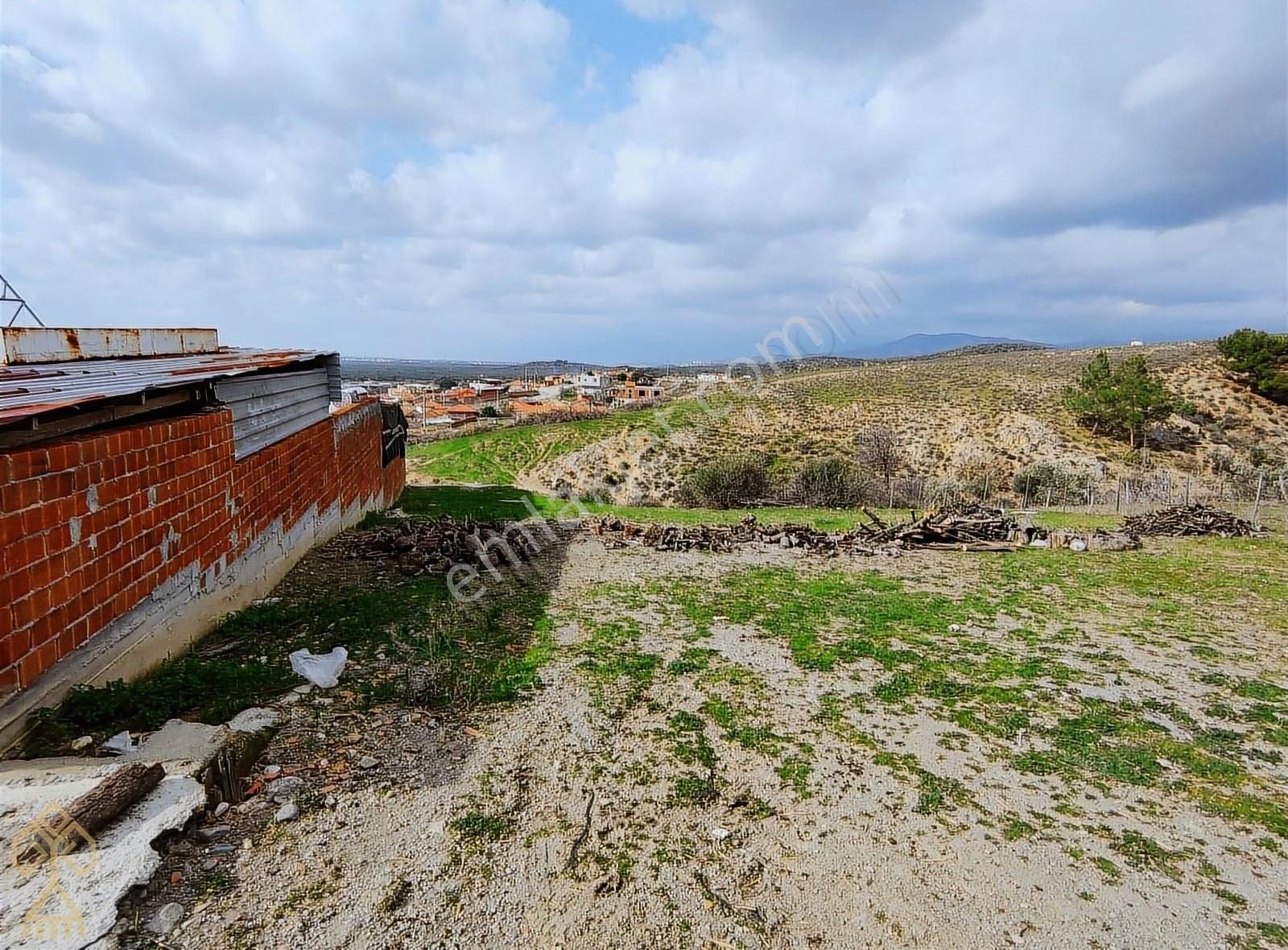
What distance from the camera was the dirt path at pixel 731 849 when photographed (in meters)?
2.54

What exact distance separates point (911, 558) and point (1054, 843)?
7864mm

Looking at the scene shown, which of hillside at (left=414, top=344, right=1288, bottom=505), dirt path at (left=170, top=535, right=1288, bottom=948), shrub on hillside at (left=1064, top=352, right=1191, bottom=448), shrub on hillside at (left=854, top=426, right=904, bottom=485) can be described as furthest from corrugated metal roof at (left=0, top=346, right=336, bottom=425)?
shrub on hillside at (left=1064, top=352, right=1191, bottom=448)

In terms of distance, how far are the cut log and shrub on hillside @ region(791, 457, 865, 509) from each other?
Result: 57.2 feet

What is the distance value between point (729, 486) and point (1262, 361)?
1299 inches

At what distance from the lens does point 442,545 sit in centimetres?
892

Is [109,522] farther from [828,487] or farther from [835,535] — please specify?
[828,487]

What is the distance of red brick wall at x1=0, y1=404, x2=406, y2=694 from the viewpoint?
2.95 metres

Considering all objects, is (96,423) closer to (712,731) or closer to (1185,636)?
(712,731)

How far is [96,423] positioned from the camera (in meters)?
3.75

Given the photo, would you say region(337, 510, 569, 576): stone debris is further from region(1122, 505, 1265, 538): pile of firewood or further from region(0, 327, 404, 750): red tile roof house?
region(1122, 505, 1265, 538): pile of firewood

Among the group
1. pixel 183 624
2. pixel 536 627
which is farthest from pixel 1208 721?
pixel 183 624

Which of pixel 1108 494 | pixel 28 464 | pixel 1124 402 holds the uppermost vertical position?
pixel 28 464

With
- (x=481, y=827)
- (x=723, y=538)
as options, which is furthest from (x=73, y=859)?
(x=723, y=538)

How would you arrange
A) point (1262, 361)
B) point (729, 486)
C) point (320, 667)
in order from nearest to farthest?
point (320, 667), point (729, 486), point (1262, 361)
